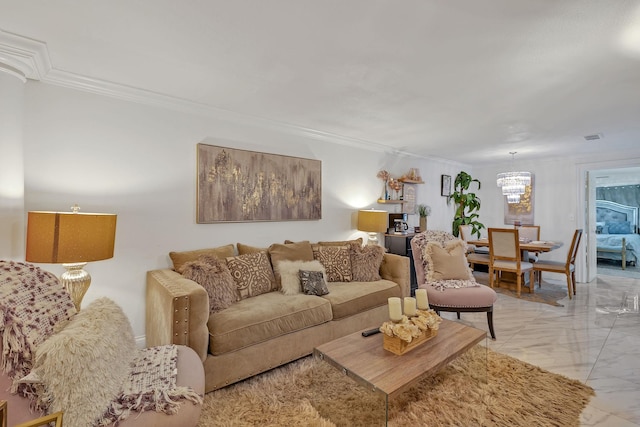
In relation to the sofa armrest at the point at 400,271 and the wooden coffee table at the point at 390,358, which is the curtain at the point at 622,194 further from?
the wooden coffee table at the point at 390,358

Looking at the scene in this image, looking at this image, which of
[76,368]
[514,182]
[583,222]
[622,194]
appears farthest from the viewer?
[622,194]

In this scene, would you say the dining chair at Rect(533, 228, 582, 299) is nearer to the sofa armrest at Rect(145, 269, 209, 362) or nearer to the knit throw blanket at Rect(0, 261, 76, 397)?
the sofa armrest at Rect(145, 269, 209, 362)

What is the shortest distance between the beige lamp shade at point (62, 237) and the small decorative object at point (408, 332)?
6.28ft

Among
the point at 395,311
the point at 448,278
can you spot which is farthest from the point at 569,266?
the point at 395,311

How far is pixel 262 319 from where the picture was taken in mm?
2258

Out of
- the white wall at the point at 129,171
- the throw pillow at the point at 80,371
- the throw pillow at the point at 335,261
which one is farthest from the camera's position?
the throw pillow at the point at 335,261

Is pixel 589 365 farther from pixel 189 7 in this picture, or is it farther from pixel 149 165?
pixel 149 165

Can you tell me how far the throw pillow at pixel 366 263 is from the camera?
3.32 meters

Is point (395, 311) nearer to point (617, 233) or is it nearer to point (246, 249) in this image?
point (246, 249)

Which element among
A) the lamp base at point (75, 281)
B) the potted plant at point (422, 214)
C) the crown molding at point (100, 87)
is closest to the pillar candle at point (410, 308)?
the lamp base at point (75, 281)

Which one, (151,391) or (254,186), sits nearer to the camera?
(151,391)

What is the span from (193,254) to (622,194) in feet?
34.9

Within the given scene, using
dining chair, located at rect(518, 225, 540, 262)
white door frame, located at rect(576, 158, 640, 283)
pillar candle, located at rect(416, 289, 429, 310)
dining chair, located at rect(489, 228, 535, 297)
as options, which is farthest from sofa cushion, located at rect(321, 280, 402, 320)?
white door frame, located at rect(576, 158, 640, 283)

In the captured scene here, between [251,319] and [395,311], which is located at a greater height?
[395,311]
